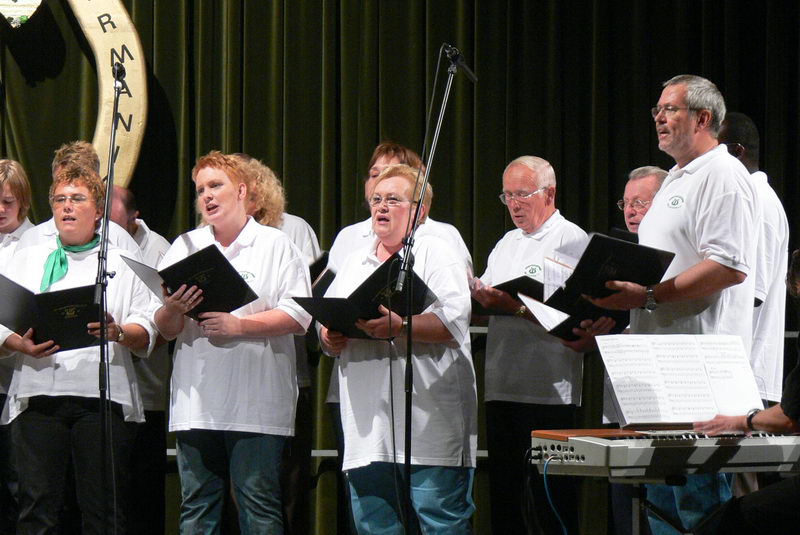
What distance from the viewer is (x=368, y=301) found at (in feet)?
10.1

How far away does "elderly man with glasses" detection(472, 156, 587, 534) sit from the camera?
12.2 ft

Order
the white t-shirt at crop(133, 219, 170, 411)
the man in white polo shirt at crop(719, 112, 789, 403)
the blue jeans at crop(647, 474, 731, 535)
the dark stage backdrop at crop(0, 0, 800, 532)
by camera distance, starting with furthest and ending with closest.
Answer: the dark stage backdrop at crop(0, 0, 800, 532)
the white t-shirt at crop(133, 219, 170, 411)
the man in white polo shirt at crop(719, 112, 789, 403)
the blue jeans at crop(647, 474, 731, 535)

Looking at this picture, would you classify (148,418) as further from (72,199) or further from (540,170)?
(540,170)

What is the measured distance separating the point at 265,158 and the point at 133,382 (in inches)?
64.5

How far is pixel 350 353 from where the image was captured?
3.25m

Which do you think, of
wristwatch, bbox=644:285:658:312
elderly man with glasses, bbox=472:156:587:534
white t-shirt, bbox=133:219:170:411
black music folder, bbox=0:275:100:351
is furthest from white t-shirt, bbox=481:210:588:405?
black music folder, bbox=0:275:100:351

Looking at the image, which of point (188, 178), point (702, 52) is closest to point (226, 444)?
point (188, 178)

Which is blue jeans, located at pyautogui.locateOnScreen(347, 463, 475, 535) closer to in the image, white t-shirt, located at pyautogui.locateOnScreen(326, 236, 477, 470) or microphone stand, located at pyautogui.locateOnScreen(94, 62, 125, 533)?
white t-shirt, located at pyautogui.locateOnScreen(326, 236, 477, 470)

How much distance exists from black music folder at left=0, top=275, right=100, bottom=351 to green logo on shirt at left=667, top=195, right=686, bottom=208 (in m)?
1.80

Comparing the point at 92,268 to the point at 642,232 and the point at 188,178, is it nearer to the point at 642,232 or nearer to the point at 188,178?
the point at 188,178

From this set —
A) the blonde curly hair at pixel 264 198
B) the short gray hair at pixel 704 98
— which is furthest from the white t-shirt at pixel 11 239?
the short gray hair at pixel 704 98

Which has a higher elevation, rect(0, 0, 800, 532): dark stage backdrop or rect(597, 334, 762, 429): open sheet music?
rect(0, 0, 800, 532): dark stage backdrop

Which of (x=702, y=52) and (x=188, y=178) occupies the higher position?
(x=702, y=52)

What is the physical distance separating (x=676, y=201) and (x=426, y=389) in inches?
37.6
